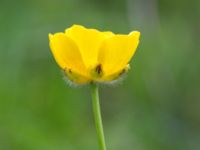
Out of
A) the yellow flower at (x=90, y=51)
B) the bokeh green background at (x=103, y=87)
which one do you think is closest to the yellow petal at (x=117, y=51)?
the yellow flower at (x=90, y=51)

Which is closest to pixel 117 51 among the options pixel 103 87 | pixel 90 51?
pixel 90 51

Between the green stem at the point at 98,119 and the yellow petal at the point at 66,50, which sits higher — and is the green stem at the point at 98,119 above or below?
below

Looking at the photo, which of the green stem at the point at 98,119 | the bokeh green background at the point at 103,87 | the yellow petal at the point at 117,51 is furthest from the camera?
the bokeh green background at the point at 103,87

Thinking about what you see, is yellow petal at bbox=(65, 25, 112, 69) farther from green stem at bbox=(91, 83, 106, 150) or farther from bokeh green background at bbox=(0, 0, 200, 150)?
bokeh green background at bbox=(0, 0, 200, 150)

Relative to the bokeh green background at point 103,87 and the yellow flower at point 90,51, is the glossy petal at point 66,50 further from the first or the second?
the bokeh green background at point 103,87

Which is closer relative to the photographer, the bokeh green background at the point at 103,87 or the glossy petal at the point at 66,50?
the glossy petal at the point at 66,50

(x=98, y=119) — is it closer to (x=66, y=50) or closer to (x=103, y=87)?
(x=66, y=50)

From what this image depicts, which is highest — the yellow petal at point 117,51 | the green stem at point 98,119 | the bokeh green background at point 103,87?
the bokeh green background at point 103,87

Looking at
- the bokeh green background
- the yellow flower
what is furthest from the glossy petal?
the bokeh green background
